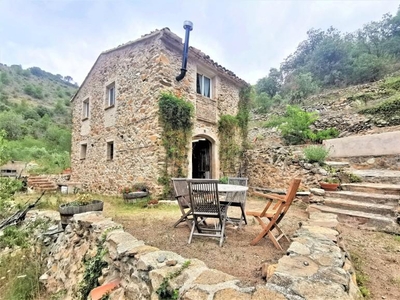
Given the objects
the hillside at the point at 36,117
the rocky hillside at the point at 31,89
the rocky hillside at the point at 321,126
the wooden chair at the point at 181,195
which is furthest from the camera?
the rocky hillside at the point at 31,89

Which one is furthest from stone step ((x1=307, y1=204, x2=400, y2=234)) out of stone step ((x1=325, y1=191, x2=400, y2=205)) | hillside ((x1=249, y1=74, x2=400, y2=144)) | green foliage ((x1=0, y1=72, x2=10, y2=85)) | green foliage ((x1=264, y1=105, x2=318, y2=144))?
green foliage ((x1=0, y1=72, x2=10, y2=85))

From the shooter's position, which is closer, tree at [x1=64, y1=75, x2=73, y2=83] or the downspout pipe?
the downspout pipe

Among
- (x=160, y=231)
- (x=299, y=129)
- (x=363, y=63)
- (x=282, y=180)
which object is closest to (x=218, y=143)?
(x=282, y=180)

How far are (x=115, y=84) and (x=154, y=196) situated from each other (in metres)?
4.79

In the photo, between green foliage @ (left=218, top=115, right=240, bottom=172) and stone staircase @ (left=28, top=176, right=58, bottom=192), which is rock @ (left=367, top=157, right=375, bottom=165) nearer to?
green foliage @ (left=218, top=115, right=240, bottom=172)

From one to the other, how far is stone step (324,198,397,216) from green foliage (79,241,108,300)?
4743 millimetres

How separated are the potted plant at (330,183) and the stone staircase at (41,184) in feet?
35.5

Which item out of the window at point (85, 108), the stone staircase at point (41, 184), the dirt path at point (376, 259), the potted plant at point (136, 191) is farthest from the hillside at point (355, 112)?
the stone staircase at point (41, 184)

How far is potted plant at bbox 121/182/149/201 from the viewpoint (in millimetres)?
6348

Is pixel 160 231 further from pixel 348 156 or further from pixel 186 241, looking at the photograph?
pixel 348 156

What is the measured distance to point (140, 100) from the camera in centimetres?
727

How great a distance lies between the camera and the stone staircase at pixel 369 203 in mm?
3890

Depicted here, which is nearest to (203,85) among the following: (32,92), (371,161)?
(371,161)

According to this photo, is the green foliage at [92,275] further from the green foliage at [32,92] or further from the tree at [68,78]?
the tree at [68,78]
